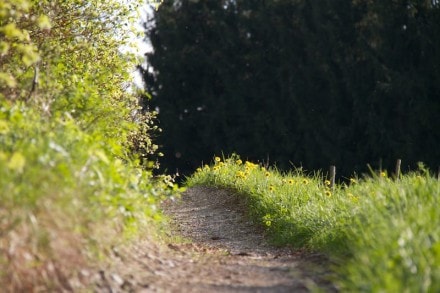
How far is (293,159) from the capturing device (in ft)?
78.9

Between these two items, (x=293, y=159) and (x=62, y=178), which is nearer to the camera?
(x=62, y=178)

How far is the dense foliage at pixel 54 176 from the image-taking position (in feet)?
16.1

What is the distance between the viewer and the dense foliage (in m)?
4.92

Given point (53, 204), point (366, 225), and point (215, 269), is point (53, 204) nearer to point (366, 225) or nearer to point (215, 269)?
point (215, 269)

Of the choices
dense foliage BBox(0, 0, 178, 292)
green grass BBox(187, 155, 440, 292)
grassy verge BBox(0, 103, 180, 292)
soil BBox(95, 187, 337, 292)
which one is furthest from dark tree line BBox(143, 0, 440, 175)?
grassy verge BBox(0, 103, 180, 292)

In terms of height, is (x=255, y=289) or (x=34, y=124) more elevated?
(x=34, y=124)

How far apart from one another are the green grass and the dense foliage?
6.24 feet

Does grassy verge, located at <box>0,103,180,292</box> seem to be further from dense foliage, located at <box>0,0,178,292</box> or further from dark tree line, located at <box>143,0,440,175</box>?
dark tree line, located at <box>143,0,440,175</box>

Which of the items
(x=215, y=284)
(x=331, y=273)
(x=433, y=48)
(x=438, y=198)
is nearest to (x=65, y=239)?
(x=215, y=284)

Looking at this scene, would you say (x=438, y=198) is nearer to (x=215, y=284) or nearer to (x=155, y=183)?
(x=215, y=284)

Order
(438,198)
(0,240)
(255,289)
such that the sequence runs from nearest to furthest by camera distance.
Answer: (0,240)
(255,289)
(438,198)

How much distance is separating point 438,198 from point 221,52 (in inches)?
865

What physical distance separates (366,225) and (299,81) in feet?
58.3

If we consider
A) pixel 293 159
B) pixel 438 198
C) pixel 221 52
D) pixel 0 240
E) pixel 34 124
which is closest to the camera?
pixel 0 240
